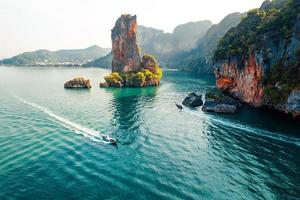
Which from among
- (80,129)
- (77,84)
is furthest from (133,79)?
(80,129)

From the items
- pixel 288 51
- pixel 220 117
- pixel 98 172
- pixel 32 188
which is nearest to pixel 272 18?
pixel 288 51

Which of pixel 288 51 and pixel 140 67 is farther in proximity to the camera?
pixel 140 67

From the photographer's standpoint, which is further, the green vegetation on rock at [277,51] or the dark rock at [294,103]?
the green vegetation on rock at [277,51]

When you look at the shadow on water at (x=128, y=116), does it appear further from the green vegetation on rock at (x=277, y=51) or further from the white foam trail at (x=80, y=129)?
the green vegetation on rock at (x=277, y=51)

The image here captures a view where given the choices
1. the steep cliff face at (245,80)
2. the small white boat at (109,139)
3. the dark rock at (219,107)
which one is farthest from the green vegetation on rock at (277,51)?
the small white boat at (109,139)

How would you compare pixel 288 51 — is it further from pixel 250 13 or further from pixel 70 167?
pixel 70 167

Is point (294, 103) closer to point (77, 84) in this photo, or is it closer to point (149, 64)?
point (77, 84)
